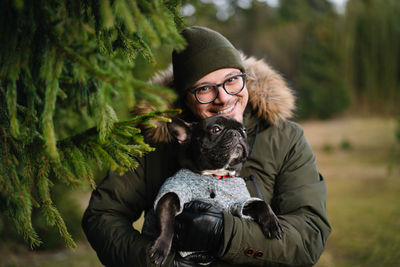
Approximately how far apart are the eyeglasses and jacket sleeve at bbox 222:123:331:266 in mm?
417

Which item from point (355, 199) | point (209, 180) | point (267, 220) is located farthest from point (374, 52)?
point (267, 220)

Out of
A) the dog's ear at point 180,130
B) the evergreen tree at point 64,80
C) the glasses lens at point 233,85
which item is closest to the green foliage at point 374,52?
the glasses lens at point 233,85

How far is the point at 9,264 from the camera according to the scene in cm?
409

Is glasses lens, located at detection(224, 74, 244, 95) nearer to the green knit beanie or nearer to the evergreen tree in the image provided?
the green knit beanie

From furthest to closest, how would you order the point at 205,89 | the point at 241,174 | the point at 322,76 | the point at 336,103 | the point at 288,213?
the point at 322,76 < the point at 336,103 < the point at 241,174 < the point at 205,89 < the point at 288,213

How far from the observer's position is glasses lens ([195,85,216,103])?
2215mm

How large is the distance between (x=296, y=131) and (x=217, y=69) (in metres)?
0.70

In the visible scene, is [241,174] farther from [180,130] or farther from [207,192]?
[180,130]

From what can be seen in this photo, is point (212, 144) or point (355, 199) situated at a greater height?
point (212, 144)

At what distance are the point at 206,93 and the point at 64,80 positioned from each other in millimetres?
1005

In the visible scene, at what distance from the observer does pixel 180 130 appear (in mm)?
2357

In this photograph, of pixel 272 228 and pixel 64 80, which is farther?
pixel 272 228

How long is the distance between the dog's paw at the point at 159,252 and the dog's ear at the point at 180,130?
74 centimetres

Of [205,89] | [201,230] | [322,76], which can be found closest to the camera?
[201,230]
